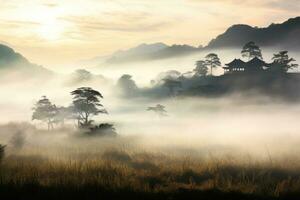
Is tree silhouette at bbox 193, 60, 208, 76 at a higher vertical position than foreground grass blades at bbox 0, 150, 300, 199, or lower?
higher

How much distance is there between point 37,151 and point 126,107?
330 ft

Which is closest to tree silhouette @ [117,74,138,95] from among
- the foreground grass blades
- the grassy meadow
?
the grassy meadow

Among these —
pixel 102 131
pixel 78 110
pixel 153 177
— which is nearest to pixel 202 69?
pixel 78 110

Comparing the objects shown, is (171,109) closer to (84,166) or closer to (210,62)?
(210,62)

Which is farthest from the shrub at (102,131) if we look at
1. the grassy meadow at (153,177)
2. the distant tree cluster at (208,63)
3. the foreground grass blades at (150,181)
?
the distant tree cluster at (208,63)

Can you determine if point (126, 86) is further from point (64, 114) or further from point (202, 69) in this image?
point (64, 114)

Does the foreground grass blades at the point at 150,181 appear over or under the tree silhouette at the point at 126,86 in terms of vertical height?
under

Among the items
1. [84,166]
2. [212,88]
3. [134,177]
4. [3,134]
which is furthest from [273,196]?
[212,88]

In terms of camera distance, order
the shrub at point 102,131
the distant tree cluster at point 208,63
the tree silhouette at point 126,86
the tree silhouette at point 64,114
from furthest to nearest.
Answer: the tree silhouette at point 126,86 < the distant tree cluster at point 208,63 < the tree silhouette at point 64,114 < the shrub at point 102,131

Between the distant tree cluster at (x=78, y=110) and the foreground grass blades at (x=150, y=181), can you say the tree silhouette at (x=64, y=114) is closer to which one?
the distant tree cluster at (x=78, y=110)

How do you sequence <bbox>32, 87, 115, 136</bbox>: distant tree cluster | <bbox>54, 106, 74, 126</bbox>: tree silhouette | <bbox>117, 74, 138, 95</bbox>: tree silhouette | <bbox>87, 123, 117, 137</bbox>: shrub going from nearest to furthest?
<bbox>87, 123, 117, 137</bbox>: shrub
<bbox>32, 87, 115, 136</bbox>: distant tree cluster
<bbox>54, 106, 74, 126</bbox>: tree silhouette
<bbox>117, 74, 138, 95</bbox>: tree silhouette

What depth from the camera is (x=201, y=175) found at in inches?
669

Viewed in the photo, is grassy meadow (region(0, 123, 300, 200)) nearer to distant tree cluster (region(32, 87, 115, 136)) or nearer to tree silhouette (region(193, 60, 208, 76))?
distant tree cluster (region(32, 87, 115, 136))

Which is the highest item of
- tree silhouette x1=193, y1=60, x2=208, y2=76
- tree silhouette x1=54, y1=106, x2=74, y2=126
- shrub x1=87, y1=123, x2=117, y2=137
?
tree silhouette x1=193, y1=60, x2=208, y2=76
